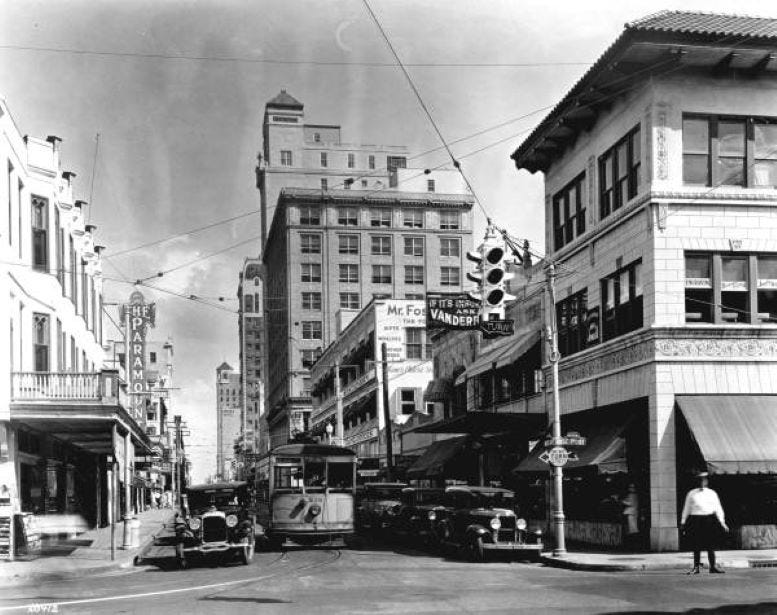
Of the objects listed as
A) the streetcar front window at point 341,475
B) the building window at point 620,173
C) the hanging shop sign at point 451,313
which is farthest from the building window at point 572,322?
the streetcar front window at point 341,475

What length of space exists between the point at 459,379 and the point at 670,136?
68.9 feet

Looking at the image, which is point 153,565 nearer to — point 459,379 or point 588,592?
point 588,592

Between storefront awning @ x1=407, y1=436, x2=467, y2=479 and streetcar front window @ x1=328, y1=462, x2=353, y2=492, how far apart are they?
8.85 metres

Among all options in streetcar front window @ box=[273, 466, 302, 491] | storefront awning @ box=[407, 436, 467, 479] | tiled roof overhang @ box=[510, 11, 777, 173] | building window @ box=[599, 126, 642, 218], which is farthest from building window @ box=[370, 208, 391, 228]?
streetcar front window @ box=[273, 466, 302, 491]

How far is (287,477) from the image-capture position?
1057 inches

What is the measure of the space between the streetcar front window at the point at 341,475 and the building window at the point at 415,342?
34.5m

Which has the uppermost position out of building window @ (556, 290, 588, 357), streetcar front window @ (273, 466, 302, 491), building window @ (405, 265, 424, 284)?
building window @ (405, 265, 424, 284)

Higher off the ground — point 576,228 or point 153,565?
point 576,228

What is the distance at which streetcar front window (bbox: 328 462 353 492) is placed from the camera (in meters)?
27.3

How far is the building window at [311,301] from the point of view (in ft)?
343

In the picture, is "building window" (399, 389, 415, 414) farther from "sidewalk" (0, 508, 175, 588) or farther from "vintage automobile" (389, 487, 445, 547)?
"sidewalk" (0, 508, 175, 588)

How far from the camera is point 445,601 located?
13750mm

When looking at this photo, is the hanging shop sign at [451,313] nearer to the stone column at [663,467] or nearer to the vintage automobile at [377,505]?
the stone column at [663,467]

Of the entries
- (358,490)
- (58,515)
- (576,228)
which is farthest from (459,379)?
Answer: (58,515)
